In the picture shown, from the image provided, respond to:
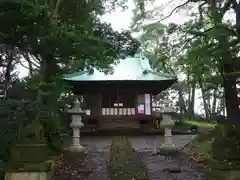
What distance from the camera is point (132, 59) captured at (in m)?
24.1

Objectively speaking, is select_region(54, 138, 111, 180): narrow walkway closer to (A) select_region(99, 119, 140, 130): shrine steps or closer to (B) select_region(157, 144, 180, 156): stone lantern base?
(B) select_region(157, 144, 180, 156): stone lantern base

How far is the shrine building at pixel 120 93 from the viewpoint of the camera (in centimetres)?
2125

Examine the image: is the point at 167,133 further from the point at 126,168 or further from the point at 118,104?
the point at 118,104

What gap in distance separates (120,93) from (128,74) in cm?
168

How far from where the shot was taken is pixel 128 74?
21938 mm

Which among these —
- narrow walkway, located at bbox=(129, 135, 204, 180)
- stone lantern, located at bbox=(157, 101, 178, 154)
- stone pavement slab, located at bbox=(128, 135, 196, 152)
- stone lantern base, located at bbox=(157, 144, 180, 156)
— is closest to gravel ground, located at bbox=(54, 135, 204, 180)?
narrow walkway, located at bbox=(129, 135, 204, 180)

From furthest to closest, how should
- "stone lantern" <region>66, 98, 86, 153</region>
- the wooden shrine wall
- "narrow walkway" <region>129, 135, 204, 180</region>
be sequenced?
the wooden shrine wall < "stone lantern" <region>66, 98, 86, 153</region> < "narrow walkway" <region>129, 135, 204, 180</region>

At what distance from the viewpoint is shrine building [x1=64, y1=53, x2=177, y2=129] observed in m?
21.2

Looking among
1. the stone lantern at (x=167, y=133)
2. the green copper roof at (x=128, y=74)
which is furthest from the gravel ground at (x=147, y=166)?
the green copper roof at (x=128, y=74)

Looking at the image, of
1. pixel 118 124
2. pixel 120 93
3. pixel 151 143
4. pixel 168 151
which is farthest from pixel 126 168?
pixel 120 93

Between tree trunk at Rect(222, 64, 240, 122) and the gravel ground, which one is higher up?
tree trunk at Rect(222, 64, 240, 122)

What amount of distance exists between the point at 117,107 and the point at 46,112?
1499 centimetres

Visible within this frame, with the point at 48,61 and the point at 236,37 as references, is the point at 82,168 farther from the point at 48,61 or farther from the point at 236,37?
the point at 236,37

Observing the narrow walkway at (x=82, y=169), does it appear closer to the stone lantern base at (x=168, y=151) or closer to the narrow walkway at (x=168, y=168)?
the narrow walkway at (x=168, y=168)
